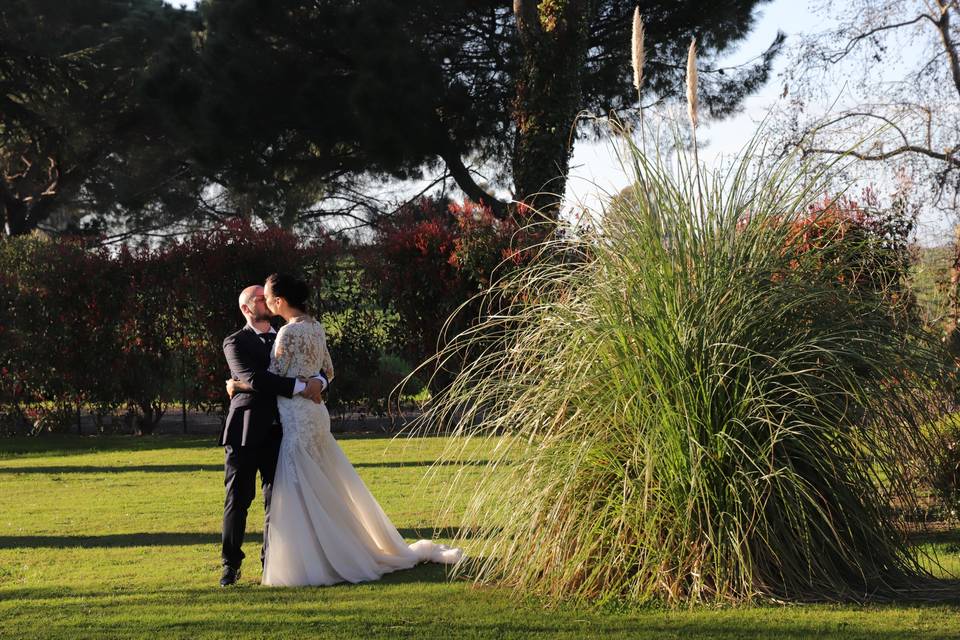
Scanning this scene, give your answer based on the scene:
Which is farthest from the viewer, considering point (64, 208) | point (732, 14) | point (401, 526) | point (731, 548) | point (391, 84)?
point (64, 208)

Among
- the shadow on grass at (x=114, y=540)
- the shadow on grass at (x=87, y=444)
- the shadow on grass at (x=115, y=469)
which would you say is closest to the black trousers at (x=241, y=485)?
the shadow on grass at (x=114, y=540)

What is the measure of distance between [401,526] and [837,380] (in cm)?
397

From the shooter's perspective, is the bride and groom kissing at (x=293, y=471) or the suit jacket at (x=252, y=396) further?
the suit jacket at (x=252, y=396)

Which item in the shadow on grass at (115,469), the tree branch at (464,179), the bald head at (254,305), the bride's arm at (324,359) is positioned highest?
the tree branch at (464,179)

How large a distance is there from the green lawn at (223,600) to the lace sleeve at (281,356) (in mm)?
958

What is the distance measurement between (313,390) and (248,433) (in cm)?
49

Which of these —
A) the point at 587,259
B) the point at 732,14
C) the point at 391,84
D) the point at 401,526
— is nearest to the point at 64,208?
the point at 391,84

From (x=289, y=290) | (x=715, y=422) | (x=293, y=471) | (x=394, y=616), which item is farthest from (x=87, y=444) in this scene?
(x=715, y=422)

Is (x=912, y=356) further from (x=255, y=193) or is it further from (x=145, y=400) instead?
(x=255, y=193)

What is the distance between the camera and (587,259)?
6.21 m

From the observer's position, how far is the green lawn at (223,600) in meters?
4.91

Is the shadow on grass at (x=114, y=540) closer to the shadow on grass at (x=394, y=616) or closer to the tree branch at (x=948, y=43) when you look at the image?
the shadow on grass at (x=394, y=616)

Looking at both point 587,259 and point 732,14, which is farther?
point 732,14

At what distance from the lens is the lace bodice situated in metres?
6.55
